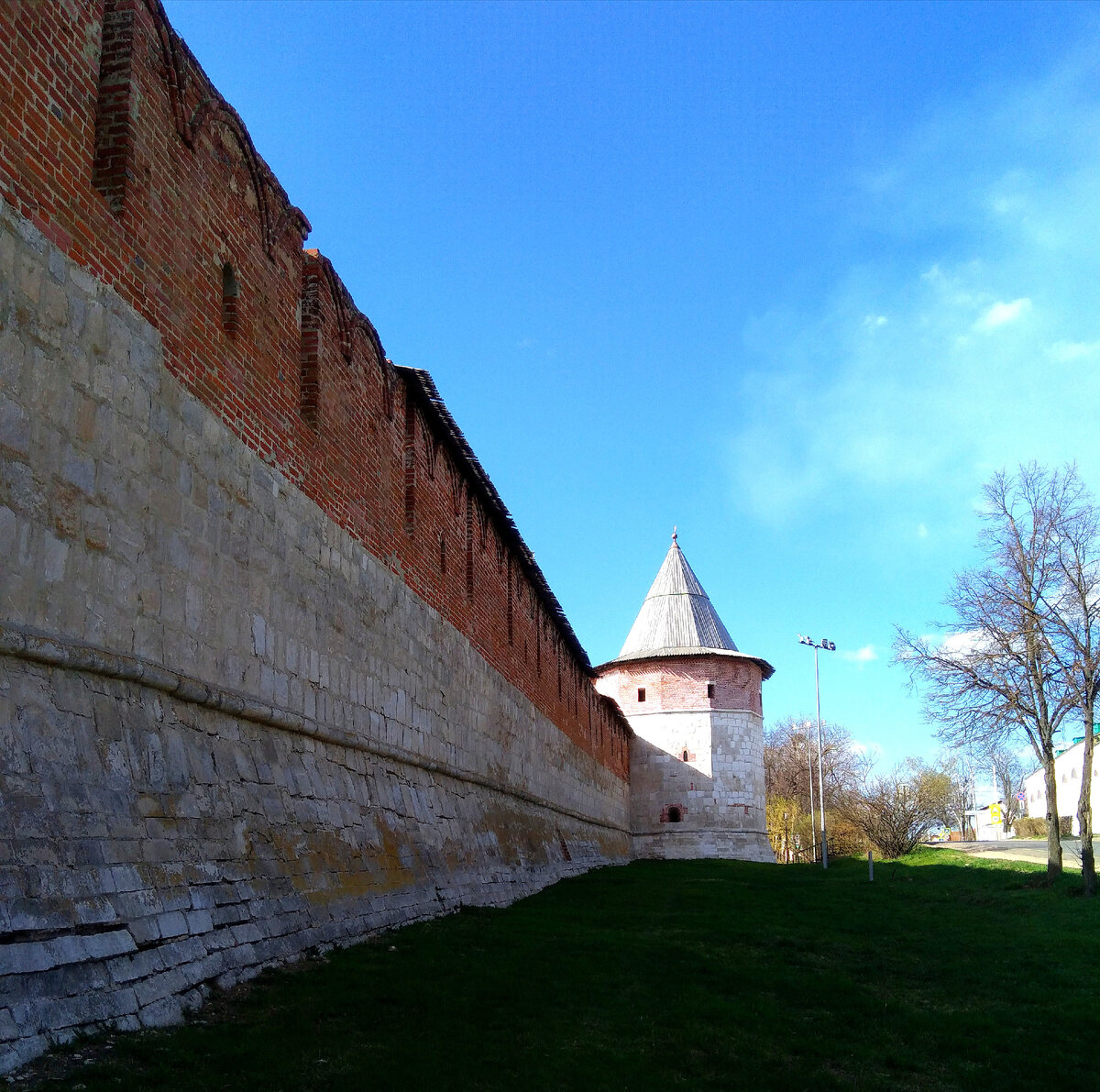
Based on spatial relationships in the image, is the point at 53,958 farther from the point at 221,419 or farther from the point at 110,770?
the point at 221,419

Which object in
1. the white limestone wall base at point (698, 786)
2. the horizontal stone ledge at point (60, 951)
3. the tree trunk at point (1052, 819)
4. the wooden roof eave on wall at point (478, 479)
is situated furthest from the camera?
the white limestone wall base at point (698, 786)

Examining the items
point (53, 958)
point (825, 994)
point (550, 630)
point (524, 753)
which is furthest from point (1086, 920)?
point (53, 958)

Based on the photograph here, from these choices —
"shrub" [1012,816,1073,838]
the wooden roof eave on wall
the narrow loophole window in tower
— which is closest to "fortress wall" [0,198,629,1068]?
the narrow loophole window in tower

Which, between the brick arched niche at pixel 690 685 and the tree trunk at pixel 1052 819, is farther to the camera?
the brick arched niche at pixel 690 685

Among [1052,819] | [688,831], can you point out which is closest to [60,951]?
[1052,819]

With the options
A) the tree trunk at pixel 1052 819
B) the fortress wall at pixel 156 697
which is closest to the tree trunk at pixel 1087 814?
the tree trunk at pixel 1052 819

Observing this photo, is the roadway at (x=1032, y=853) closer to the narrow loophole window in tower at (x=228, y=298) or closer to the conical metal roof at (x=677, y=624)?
the conical metal roof at (x=677, y=624)

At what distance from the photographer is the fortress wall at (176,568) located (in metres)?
4.62

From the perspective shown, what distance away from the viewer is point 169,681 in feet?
18.7

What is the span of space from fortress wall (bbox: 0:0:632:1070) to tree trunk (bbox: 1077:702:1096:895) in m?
9.12

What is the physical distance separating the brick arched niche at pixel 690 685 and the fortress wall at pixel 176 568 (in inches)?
984

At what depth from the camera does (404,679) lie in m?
10.1

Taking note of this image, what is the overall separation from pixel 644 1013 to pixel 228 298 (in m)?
5.17

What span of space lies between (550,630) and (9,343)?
15659 mm
